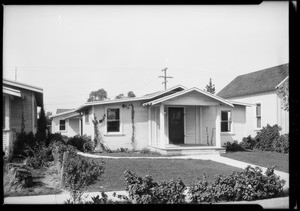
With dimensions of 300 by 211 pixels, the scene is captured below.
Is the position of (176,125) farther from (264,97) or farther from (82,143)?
(264,97)

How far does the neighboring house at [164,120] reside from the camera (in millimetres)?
14125

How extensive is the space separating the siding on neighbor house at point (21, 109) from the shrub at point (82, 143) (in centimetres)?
265

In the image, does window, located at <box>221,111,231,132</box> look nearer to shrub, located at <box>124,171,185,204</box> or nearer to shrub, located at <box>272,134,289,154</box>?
shrub, located at <box>272,134,289,154</box>

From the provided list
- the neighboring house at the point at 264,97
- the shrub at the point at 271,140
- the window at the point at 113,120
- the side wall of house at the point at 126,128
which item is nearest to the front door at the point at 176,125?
the side wall of house at the point at 126,128

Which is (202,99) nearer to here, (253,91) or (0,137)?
(253,91)

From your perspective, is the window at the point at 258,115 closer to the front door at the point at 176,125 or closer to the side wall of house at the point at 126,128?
the front door at the point at 176,125

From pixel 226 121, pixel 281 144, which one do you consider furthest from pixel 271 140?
pixel 226 121

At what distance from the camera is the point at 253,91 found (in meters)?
18.5

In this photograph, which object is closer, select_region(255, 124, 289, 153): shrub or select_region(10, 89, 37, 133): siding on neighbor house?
select_region(10, 89, 37, 133): siding on neighbor house

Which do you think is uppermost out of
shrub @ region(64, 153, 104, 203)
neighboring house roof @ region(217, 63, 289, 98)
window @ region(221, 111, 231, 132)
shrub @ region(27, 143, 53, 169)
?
neighboring house roof @ region(217, 63, 289, 98)

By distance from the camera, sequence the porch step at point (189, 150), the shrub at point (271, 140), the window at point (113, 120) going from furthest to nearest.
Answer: the window at point (113, 120), the shrub at point (271, 140), the porch step at point (189, 150)

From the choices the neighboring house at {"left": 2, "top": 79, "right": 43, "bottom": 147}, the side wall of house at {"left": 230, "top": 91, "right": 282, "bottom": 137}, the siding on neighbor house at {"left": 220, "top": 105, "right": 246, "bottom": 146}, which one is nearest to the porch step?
the siding on neighbor house at {"left": 220, "top": 105, "right": 246, "bottom": 146}

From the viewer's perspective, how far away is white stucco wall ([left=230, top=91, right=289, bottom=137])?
16.1m
